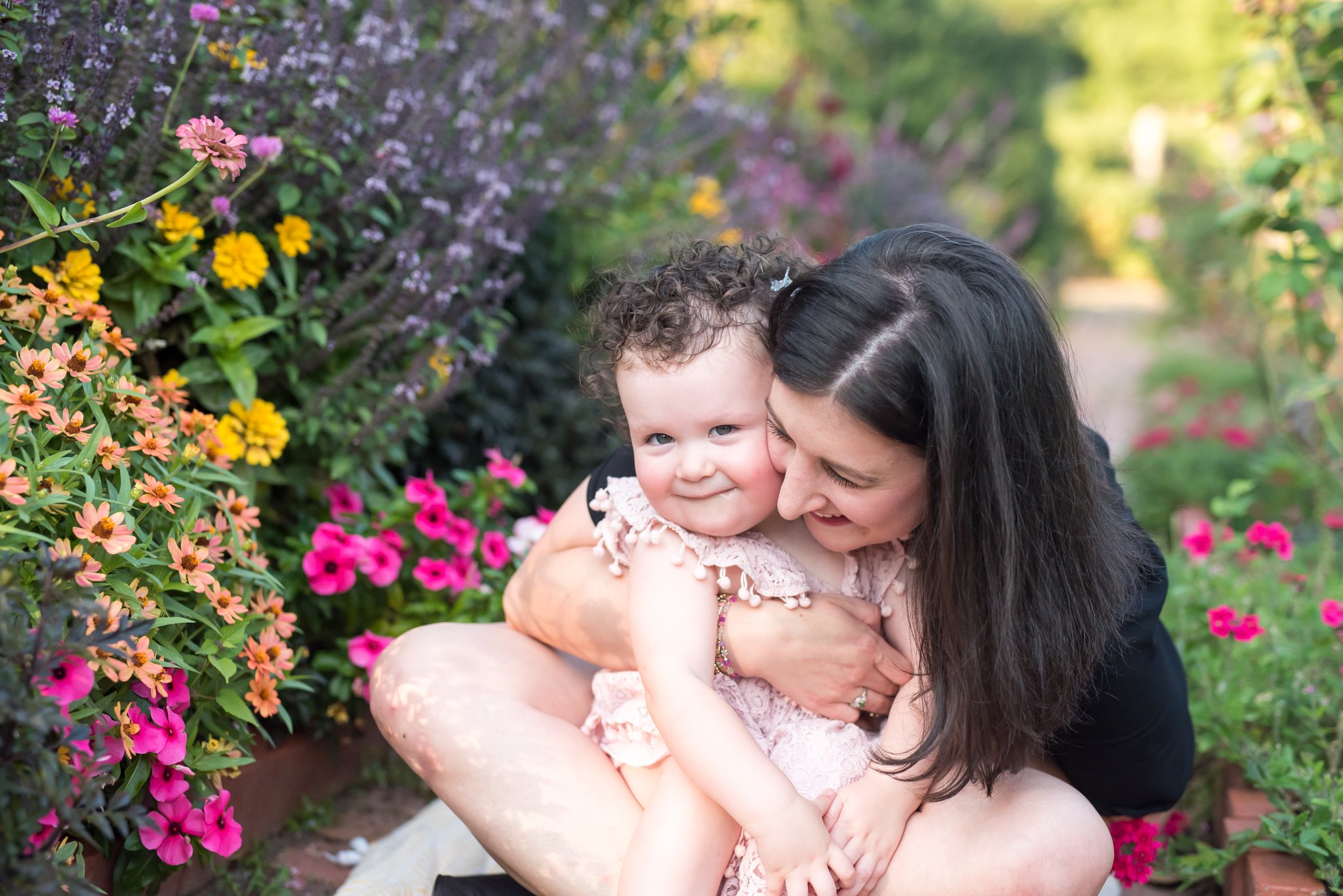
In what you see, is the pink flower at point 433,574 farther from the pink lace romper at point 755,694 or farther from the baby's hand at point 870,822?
the baby's hand at point 870,822

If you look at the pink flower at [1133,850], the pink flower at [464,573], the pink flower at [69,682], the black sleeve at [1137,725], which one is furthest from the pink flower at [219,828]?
the pink flower at [1133,850]

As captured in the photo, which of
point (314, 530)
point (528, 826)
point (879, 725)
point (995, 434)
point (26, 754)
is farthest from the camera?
point (314, 530)

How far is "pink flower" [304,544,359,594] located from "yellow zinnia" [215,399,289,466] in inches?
8.3

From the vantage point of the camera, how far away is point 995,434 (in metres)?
1.46

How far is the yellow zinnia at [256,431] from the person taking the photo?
2.10 metres

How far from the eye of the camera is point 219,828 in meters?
1.69

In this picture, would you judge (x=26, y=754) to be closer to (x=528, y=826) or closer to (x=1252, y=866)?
(x=528, y=826)

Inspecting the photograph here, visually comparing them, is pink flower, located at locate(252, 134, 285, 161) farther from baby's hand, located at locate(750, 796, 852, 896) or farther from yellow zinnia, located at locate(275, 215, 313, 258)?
baby's hand, located at locate(750, 796, 852, 896)

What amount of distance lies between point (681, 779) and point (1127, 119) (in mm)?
18430

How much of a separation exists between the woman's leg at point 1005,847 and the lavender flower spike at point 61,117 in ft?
5.61

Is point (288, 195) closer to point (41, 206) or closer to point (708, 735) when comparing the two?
point (41, 206)

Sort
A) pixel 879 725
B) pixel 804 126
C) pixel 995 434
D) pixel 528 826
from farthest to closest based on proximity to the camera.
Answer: pixel 804 126 → pixel 879 725 → pixel 528 826 → pixel 995 434

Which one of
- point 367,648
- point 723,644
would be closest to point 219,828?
point 367,648

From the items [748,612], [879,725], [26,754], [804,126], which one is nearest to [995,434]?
[748,612]
